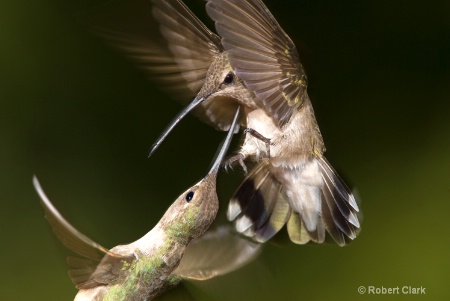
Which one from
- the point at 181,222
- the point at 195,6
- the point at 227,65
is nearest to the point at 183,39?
the point at 227,65

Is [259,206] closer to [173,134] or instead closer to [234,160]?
[234,160]

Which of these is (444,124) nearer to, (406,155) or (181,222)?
(406,155)

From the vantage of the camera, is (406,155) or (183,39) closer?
(183,39)

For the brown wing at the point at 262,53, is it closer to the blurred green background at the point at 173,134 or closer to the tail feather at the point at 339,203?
the tail feather at the point at 339,203

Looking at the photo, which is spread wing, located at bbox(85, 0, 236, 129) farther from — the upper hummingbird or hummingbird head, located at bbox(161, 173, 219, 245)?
hummingbird head, located at bbox(161, 173, 219, 245)

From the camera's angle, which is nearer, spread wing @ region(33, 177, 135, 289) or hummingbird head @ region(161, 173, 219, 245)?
spread wing @ region(33, 177, 135, 289)
